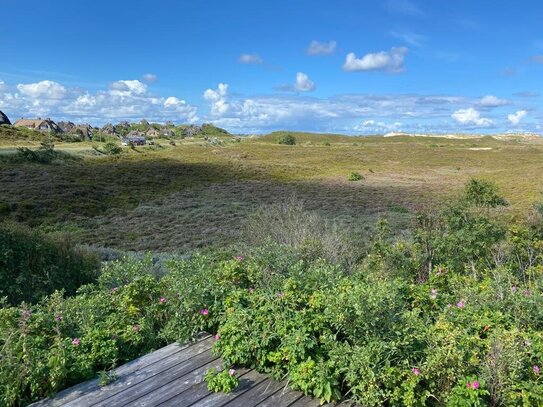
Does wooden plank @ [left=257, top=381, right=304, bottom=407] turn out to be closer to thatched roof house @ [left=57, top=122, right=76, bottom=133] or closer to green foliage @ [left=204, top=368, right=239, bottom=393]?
green foliage @ [left=204, top=368, right=239, bottom=393]

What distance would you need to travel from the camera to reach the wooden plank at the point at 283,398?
319cm

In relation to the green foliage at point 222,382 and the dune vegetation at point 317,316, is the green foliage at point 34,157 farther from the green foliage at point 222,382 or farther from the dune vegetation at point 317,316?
the green foliage at point 222,382

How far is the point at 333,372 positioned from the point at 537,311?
202cm

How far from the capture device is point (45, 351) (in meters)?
3.54

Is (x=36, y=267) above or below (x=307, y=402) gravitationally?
below

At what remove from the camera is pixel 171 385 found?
134 inches

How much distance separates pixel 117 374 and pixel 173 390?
22.2 inches

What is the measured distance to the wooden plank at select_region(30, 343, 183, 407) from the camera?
10.5 feet

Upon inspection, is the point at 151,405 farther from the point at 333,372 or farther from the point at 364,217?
the point at 364,217

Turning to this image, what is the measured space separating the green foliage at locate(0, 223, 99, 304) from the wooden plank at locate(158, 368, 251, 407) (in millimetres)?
5421

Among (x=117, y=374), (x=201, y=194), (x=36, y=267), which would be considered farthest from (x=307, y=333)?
(x=201, y=194)

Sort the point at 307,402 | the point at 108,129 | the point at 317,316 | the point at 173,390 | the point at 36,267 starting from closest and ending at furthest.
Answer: the point at 307,402 → the point at 173,390 → the point at 317,316 → the point at 36,267 → the point at 108,129

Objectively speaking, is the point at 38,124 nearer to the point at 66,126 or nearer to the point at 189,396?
the point at 66,126

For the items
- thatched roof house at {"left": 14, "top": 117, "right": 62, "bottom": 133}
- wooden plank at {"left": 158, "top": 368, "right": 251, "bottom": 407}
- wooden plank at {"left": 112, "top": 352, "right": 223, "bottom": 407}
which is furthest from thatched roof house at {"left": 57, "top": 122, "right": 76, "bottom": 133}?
wooden plank at {"left": 158, "top": 368, "right": 251, "bottom": 407}
